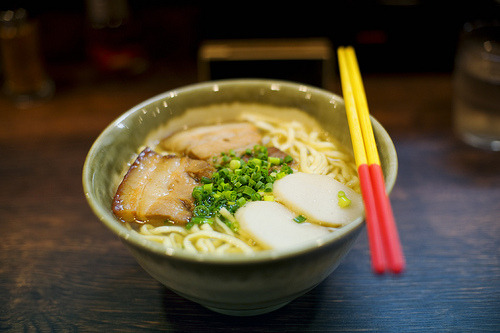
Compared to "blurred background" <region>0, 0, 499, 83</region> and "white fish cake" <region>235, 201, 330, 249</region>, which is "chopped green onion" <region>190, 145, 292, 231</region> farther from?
"blurred background" <region>0, 0, 499, 83</region>

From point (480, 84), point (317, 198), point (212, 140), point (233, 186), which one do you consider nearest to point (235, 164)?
point (233, 186)

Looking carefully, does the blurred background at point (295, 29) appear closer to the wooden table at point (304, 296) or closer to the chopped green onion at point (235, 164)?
the wooden table at point (304, 296)

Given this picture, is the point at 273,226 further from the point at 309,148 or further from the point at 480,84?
the point at 480,84

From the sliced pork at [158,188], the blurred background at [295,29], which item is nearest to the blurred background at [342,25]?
the blurred background at [295,29]

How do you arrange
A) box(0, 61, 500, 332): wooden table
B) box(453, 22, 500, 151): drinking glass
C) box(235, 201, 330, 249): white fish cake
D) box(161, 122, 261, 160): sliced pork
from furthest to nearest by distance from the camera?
box(453, 22, 500, 151): drinking glass
box(161, 122, 261, 160): sliced pork
box(0, 61, 500, 332): wooden table
box(235, 201, 330, 249): white fish cake

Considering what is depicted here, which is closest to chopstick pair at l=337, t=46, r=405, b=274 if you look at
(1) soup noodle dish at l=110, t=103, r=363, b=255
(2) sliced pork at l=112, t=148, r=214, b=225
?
(1) soup noodle dish at l=110, t=103, r=363, b=255

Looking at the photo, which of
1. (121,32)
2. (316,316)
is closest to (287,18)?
(121,32)

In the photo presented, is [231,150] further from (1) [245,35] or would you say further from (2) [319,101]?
(1) [245,35]
